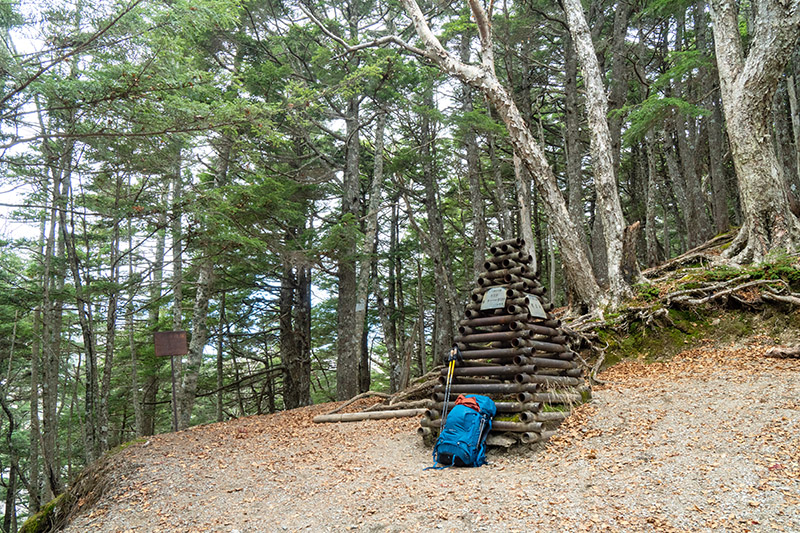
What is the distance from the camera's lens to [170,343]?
8.83 metres

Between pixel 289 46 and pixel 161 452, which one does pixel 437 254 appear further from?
pixel 161 452

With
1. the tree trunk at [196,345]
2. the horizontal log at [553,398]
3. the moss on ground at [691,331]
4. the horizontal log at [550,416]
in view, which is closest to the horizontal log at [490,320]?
the horizontal log at [553,398]

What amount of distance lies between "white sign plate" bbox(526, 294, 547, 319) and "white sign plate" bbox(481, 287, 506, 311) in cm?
39

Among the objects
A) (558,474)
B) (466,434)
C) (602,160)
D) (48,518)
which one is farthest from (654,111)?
(48,518)

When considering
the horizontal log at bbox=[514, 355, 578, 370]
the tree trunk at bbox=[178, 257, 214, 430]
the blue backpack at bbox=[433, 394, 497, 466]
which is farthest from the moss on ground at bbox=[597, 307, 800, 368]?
the tree trunk at bbox=[178, 257, 214, 430]

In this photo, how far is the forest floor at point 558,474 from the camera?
359cm

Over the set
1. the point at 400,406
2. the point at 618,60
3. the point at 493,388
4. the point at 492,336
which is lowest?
the point at 400,406

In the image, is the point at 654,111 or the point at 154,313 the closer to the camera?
the point at 654,111

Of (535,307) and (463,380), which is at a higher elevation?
(535,307)

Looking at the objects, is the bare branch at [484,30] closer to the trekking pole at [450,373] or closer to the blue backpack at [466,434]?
the trekking pole at [450,373]

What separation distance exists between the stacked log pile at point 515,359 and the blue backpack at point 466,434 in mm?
269

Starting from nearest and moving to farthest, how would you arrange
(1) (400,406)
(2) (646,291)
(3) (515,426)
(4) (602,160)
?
(3) (515,426) → (1) (400,406) → (2) (646,291) → (4) (602,160)

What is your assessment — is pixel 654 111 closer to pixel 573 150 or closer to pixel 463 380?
pixel 573 150

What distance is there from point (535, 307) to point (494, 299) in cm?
64
